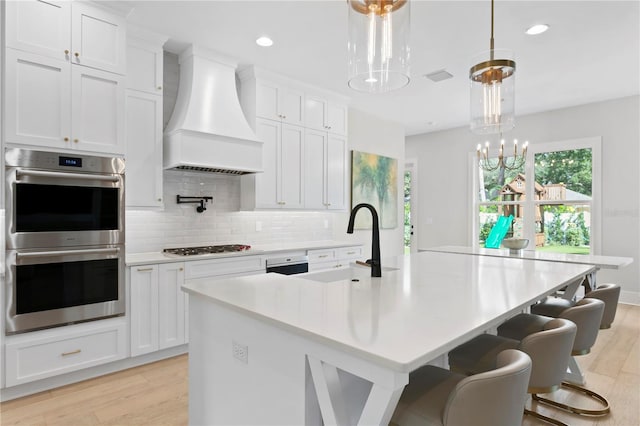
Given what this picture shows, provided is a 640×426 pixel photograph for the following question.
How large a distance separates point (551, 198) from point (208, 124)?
523 cm

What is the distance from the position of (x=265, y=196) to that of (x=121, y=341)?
1.94 m

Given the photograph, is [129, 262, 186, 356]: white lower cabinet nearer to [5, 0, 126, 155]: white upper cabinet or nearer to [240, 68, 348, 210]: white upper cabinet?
[5, 0, 126, 155]: white upper cabinet

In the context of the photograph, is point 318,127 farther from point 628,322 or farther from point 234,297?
point 628,322

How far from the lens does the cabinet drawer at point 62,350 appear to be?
252cm

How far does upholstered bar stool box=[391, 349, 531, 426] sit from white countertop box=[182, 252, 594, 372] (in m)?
0.12

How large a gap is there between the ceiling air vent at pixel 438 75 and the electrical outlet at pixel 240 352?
3.75 meters

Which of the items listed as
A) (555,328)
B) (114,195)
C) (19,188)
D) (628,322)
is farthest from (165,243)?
(628,322)

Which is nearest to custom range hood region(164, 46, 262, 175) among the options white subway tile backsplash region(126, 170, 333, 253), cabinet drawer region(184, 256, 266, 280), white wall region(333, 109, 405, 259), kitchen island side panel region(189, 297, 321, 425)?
white subway tile backsplash region(126, 170, 333, 253)

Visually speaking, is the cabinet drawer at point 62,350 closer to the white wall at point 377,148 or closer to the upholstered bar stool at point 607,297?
the white wall at point 377,148

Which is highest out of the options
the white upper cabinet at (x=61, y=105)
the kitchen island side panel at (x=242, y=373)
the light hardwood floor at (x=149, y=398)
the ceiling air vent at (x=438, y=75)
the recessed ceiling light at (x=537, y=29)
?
the recessed ceiling light at (x=537, y=29)

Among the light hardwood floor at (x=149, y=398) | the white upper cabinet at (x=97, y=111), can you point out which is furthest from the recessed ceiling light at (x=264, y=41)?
the light hardwood floor at (x=149, y=398)

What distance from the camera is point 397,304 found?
1.53m

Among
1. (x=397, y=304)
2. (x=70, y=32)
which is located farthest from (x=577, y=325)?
(x=70, y=32)

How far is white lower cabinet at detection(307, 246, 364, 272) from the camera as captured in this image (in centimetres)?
431
